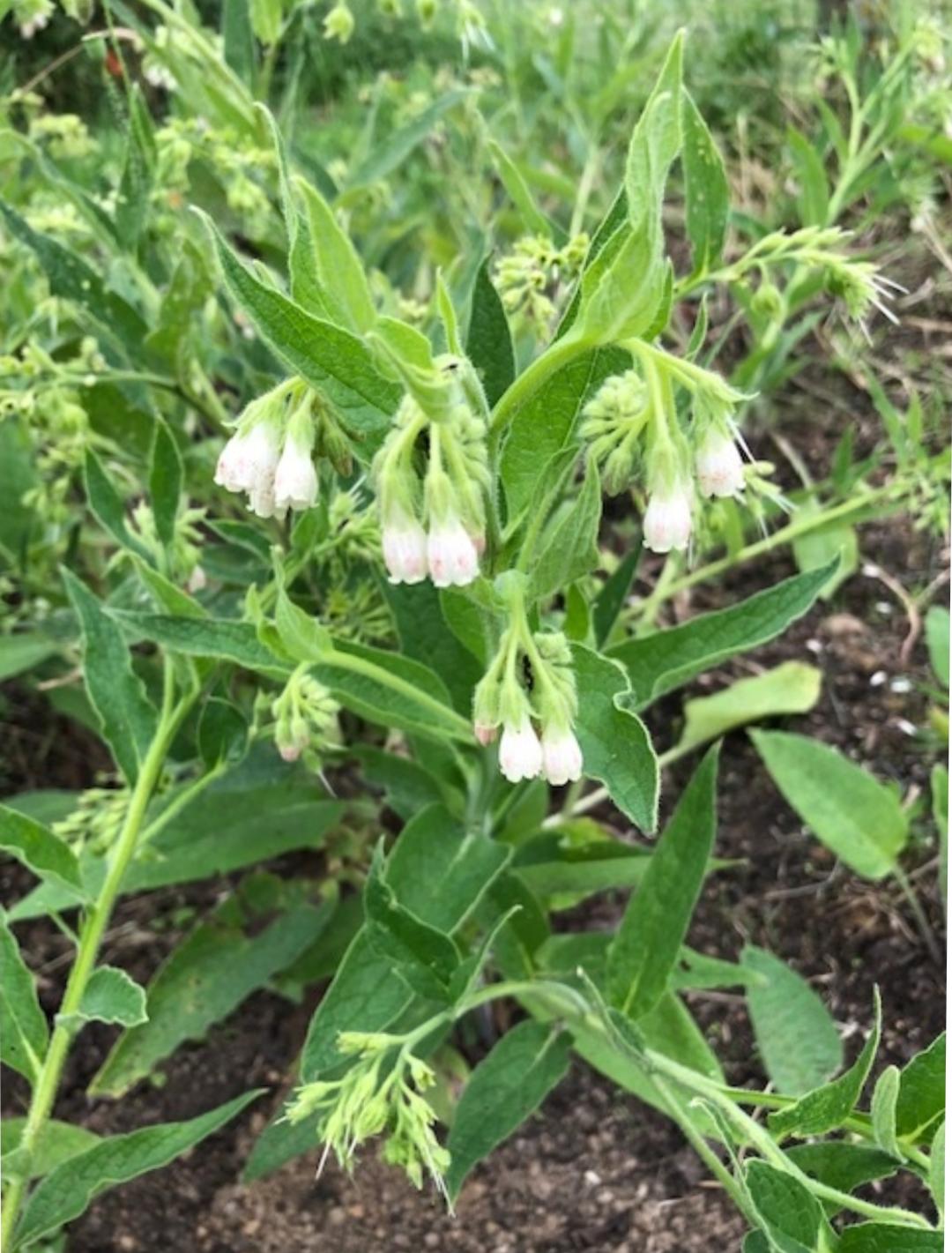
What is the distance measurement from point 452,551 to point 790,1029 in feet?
2.67

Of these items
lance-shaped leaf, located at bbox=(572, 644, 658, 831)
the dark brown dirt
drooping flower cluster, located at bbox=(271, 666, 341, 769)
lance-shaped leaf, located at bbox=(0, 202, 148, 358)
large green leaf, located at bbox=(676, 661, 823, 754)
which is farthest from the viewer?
large green leaf, located at bbox=(676, 661, 823, 754)

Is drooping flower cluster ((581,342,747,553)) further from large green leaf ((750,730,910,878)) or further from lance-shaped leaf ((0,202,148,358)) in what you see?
large green leaf ((750,730,910,878))

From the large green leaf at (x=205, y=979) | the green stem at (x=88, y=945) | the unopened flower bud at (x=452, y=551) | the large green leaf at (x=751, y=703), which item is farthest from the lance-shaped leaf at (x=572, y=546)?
the large green leaf at (x=751, y=703)

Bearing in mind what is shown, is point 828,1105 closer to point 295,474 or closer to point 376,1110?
point 376,1110

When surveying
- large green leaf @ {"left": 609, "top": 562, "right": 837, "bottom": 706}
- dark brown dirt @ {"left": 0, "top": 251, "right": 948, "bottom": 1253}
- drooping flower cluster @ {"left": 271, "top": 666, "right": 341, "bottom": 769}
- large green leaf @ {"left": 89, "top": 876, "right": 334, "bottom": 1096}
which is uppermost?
drooping flower cluster @ {"left": 271, "top": 666, "right": 341, "bottom": 769}

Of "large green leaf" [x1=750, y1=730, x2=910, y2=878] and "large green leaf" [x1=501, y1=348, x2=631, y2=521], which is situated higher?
"large green leaf" [x1=501, y1=348, x2=631, y2=521]

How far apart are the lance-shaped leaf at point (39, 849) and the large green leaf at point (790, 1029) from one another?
66 cm

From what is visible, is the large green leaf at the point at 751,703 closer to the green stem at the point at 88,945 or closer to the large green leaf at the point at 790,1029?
the large green leaf at the point at 790,1029

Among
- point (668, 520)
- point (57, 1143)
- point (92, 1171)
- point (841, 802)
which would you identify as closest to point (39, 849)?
point (92, 1171)

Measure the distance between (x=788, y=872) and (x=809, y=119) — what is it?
74.8 inches

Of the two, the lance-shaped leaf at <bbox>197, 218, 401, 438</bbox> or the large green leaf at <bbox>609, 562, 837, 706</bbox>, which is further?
the large green leaf at <bbox>609, 562, 837, 706</bbox>

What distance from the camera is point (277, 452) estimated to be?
0.85 meters

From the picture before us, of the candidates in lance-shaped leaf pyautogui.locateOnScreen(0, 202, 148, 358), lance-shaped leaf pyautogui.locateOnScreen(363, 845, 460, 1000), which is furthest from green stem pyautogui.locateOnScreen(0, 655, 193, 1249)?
lance-shaped leaf pyautogui.locateOnScreen(0, 202, 148, 358)

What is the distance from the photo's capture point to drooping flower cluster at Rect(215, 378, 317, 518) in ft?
2.72
